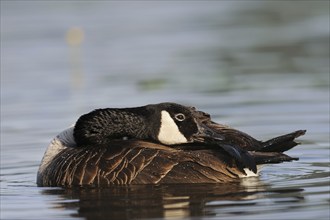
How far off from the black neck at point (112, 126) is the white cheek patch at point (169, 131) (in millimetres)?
252

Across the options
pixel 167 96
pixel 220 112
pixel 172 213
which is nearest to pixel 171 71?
pixel 167 96

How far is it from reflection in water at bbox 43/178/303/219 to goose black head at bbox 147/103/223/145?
0.89m

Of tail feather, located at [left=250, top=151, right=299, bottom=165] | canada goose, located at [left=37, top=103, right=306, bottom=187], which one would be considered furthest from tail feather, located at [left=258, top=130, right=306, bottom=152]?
tail feather, located at [left=250, top=151, right=299, bottom=165]

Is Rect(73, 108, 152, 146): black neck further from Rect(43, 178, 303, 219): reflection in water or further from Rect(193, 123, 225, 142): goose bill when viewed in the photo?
Rect(43, 178, 303, 219): reflection in water

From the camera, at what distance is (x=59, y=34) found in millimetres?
28406

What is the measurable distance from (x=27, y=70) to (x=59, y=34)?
4794 millimetres

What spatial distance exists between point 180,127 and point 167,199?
5.40 feet

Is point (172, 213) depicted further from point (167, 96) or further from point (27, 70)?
point (27, 70)

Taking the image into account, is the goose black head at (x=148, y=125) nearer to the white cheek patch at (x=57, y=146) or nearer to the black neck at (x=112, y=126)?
the black neck at (x=112, y=126)

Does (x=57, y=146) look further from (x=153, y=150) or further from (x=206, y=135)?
(x=206, y=135)

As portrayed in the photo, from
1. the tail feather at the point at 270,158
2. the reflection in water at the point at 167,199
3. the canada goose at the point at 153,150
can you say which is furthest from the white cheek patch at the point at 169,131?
the tail feather at the point at 270,158

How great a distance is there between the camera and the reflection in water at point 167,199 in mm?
12297

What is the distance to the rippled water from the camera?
42.6 ft

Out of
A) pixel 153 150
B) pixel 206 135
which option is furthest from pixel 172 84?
pixel 153 150
